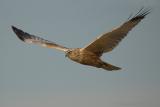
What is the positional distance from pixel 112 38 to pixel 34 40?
3.31 m

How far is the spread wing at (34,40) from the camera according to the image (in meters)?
9.60

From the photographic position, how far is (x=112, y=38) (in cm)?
810

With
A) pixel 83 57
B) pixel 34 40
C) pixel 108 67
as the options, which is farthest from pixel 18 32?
pixel 108 67

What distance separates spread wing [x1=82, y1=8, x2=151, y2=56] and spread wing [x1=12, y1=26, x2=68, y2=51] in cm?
85

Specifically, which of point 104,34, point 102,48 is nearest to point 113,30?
point 104,34

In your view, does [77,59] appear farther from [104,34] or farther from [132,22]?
[132,22]

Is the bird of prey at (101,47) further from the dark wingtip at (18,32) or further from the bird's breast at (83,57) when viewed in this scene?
the dark wingtip at (18,32)

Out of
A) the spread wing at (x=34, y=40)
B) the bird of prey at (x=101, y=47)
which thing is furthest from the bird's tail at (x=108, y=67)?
the spread wing at (x=34, y=40)

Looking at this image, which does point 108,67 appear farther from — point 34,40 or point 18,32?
point 18,32

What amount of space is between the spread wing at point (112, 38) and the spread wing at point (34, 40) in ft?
2.78

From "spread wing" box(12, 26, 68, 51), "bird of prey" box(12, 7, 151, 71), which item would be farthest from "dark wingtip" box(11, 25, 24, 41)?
"bird of prey" box(12, 7, 151, 71)

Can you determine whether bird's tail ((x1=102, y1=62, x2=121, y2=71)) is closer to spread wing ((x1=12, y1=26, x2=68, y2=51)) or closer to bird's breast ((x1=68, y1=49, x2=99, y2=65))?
bird's breast ((x1=68, y1=49, x2=99, y2=65))

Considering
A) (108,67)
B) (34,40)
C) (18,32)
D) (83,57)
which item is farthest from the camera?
(18,32)

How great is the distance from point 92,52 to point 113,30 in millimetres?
858
